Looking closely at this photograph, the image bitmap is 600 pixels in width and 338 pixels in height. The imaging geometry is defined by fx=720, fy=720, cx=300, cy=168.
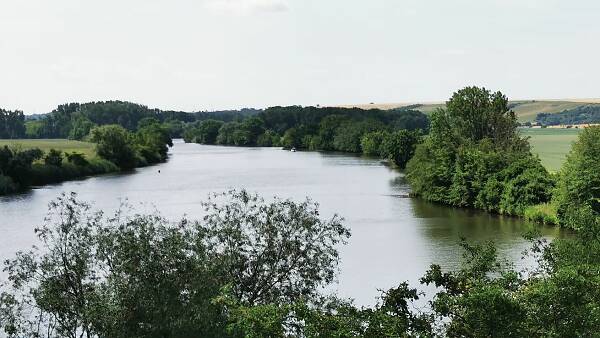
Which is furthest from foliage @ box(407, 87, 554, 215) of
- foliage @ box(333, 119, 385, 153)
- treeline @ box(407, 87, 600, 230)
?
foliage @ box(333, 119, 385, 153)

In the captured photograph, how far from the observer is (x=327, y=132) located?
153625mm

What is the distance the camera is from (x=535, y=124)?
18600 centimetres

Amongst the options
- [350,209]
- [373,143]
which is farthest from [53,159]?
[373,143]

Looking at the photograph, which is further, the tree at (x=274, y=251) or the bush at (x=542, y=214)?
the bush at (x=542, y=214)

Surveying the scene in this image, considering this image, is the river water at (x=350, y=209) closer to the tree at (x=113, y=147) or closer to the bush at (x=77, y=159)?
the tree at (x=113, y=147)

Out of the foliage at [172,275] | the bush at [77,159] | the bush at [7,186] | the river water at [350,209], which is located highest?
the foliage at [172,275]

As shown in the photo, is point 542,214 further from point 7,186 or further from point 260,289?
point 7,186

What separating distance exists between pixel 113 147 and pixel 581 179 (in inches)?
2665

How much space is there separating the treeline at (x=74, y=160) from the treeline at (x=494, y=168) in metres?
38.3

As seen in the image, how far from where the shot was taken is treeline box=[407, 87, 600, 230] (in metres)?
44.7

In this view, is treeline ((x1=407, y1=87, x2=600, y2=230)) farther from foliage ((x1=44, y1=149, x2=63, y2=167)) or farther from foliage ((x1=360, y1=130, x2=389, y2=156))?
foliage ((x1=360, y1=130, x2=389, y2=156))

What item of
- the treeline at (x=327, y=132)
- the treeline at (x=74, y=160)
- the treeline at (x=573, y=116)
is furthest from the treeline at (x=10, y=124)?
the treeline at (x=573, y=116)

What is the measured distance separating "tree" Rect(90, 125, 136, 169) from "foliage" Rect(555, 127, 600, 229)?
213ft

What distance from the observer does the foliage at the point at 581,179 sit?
43656mm
